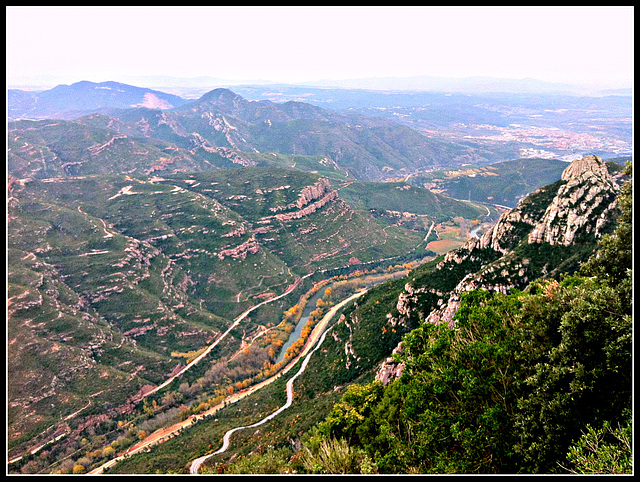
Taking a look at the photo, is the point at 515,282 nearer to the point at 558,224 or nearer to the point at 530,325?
the point at 558,224

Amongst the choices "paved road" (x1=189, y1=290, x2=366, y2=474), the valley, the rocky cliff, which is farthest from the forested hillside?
"paved road" (x1=189, y1=290, x2=366, y2=474)

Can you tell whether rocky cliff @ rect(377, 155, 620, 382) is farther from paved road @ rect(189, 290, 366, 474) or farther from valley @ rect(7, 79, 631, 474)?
paved road @ rect(189, 290, 366, 474)

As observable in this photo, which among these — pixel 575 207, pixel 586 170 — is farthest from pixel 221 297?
pixel 586 170

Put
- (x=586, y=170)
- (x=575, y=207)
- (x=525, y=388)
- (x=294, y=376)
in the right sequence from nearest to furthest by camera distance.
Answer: (x=525, y=388) < (x=575, y=207) < (x=586, y=170) < (x=294, y=376)

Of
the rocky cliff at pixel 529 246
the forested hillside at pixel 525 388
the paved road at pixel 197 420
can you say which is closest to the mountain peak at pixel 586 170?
the rocky cliff at pixel 529 246

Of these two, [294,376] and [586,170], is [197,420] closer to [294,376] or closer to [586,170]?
[294,376]

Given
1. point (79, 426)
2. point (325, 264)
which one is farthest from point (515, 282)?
point (325, 264)

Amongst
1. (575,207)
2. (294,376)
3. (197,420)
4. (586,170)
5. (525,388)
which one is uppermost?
(586,170)

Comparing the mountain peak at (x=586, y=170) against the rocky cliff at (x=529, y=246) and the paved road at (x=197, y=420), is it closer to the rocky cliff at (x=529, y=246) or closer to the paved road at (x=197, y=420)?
the rocky cliff at (x=529, y=246)
